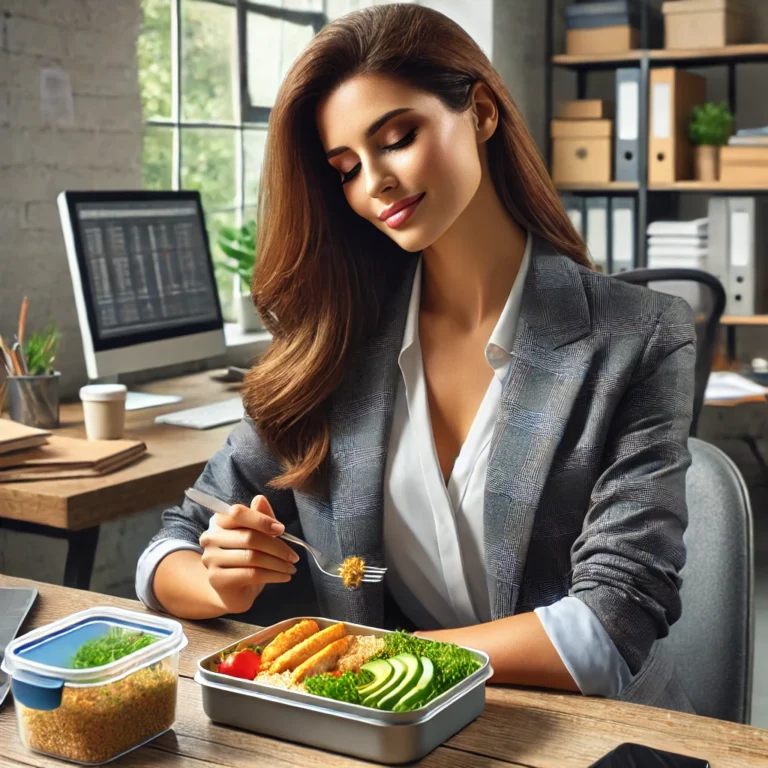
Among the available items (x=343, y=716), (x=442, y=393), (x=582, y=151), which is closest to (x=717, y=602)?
(x=442, y=393)

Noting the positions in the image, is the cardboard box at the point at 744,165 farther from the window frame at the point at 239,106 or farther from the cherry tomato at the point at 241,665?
the cherry tomato at the point at 241,665

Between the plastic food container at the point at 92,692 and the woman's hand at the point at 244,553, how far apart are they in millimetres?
179

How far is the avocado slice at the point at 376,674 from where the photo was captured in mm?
925

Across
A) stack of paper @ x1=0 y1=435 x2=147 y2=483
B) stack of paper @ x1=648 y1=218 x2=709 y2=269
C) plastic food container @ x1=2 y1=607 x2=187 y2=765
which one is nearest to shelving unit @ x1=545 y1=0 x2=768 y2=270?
stack of paper @ x1=648 y1=218 x2=709 y2=269

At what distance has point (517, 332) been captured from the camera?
1.36 metres

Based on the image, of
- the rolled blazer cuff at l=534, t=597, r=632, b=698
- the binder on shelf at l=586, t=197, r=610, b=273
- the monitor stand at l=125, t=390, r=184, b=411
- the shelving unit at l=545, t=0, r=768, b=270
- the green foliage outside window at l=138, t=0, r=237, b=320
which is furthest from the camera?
the binder on shelf at l=586, t=197, r=610, b=273

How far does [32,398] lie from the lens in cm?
234

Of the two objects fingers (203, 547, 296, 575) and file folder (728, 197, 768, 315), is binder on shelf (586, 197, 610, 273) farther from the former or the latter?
fingers (203, 547, 296, 575)

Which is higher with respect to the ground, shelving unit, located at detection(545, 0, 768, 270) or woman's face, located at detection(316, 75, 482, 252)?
shelving unit, located at detection(545, 0, 768, 270)

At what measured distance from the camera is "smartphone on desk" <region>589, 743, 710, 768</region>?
0.88 m

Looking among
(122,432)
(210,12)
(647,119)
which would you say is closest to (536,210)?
(122,432)

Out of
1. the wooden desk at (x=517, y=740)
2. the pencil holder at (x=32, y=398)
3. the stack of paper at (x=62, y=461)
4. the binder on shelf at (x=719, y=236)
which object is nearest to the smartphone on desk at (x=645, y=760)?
the wooden desk at (x=517, y=740)

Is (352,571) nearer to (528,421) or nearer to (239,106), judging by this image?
(528,421)

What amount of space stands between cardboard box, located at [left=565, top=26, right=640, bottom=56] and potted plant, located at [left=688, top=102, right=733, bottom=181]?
0.39m
